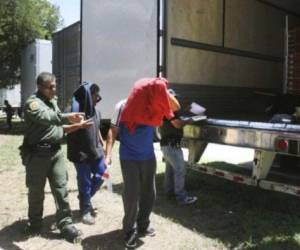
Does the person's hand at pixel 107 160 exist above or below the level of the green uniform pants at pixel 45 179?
above

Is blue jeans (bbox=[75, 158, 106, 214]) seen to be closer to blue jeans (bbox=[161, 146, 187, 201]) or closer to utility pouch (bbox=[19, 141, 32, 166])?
utility pouch (bbox=[19, 141, 32, 166])

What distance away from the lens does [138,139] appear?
14.7ft

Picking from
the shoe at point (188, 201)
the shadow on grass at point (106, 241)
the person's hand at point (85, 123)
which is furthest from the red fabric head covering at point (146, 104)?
the shoe at point (188, 201)

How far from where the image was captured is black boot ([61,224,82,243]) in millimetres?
→ 4660

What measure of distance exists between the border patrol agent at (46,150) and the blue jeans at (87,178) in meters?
0.40

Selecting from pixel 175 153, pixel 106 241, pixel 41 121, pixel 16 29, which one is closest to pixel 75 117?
pixel 41 121

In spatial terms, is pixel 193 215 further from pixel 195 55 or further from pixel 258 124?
pixel 195 55

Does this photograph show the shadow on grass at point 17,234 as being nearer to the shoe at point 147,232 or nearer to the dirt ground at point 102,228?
the dirt ground at point 102,228

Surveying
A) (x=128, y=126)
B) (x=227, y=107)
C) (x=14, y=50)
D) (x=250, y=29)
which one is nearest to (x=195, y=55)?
(x=227, y=107)

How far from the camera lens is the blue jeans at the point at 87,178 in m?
5.18

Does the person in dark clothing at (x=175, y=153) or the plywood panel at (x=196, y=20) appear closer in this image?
the person in dark clothing at (x=175, y=153)

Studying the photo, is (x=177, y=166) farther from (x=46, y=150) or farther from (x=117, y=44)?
(x=117, y=44)

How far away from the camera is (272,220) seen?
5.18 meters

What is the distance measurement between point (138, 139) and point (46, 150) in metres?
Answer: 0.87
